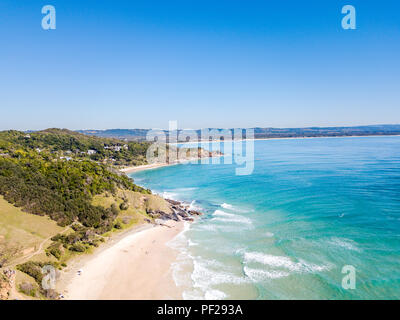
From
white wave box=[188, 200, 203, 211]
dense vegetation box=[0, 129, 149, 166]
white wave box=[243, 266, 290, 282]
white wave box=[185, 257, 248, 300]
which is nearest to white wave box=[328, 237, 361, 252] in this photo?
white wave box=[243, 266, 290, 282]

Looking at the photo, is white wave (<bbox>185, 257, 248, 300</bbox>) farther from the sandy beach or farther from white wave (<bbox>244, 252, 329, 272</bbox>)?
white wave (<bbox>244, 252, 329, 272</bbox>)

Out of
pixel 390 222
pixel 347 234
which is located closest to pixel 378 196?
pixel 390 222

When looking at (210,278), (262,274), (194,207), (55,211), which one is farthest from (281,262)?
(55,211)

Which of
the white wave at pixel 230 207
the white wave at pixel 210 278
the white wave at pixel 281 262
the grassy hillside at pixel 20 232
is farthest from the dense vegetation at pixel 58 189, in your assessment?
the white wave at pixel 281 262

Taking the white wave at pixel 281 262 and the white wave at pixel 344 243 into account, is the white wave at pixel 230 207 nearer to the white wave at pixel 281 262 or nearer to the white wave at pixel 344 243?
the white wave at pixel 281 262

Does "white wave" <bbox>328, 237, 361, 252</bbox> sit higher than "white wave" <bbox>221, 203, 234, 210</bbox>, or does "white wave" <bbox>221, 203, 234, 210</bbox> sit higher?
"white wave" <bbox>221, 203, 234, 210</bbox>

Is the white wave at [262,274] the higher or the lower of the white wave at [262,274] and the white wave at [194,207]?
the lower
